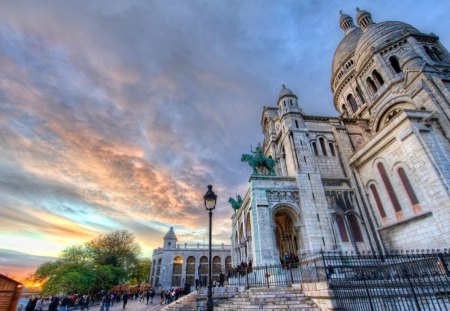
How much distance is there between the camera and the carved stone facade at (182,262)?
49.4 metres

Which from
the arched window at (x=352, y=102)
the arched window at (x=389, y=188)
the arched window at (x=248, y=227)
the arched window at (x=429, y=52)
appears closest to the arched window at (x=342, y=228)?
the arched window at (x=389, y=188)

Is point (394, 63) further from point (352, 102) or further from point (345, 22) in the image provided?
point (345, 22)

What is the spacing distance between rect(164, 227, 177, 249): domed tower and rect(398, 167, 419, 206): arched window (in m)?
48.8

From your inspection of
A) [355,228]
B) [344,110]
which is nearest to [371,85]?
[344,110]

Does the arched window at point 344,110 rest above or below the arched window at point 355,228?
above

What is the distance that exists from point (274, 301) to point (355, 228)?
1147 centimetres

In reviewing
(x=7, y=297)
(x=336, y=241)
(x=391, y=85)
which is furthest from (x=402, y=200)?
(x=7, y=297)

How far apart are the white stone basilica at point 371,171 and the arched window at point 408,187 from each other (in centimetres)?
6

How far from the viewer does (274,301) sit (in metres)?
9.27

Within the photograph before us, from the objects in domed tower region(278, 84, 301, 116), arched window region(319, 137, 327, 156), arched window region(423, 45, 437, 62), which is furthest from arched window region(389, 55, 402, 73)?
arched window region(319, 137, 327, 156)

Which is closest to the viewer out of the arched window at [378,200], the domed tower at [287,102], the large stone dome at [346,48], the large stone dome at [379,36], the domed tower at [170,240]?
the arched window at [378,200]

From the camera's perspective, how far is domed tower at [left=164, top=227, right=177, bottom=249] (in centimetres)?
5253

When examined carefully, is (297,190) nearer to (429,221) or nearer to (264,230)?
(264,230)

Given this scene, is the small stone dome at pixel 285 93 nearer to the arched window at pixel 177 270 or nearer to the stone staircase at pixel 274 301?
the stone staircase at pixel 274 301
